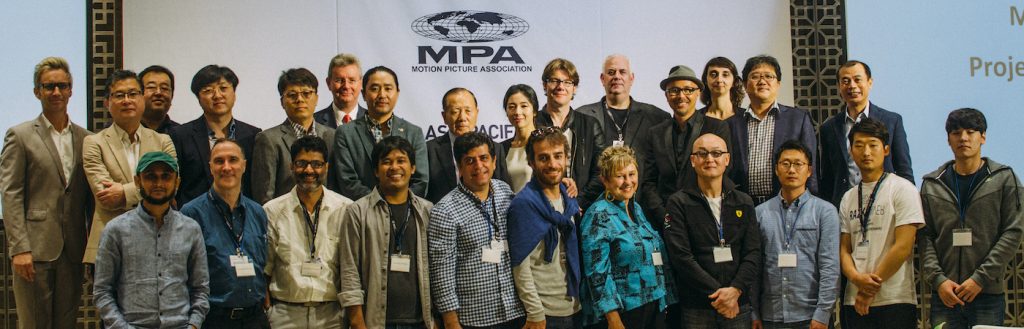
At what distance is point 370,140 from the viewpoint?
4492 mm

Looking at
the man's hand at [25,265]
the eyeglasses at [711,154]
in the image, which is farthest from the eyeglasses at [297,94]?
the eyeglasses at [711,154]

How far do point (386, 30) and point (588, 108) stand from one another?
142 cm

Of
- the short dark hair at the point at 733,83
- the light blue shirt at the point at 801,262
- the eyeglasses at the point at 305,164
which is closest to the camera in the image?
the eyeglasses at the point at 305,164

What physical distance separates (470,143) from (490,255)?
1.59ft

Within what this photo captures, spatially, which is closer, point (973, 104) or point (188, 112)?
point (188, 112)

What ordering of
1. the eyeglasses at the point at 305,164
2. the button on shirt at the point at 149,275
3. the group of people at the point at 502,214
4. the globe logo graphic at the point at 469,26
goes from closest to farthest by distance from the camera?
the button on shirt at the point at 149,275, the group of people at the point at 502,214, the eyeglasses at the point at 305,164, the globe logo graphic at the point at 469,26

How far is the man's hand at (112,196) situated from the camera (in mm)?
4141

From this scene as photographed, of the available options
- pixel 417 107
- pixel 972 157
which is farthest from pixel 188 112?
pixel 972 157

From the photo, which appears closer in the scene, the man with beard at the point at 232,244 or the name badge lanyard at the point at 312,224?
the man with beard at the point at 232,244

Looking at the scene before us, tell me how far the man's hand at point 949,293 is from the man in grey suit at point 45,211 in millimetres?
4024

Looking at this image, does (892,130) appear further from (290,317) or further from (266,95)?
(266,95)

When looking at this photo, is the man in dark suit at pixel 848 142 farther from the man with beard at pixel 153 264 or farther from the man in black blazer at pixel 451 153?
Result: the man with beard at pixel 153 264

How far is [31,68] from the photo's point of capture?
18.2 ft

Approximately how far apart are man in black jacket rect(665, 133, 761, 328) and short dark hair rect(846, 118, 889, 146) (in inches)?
25.4
